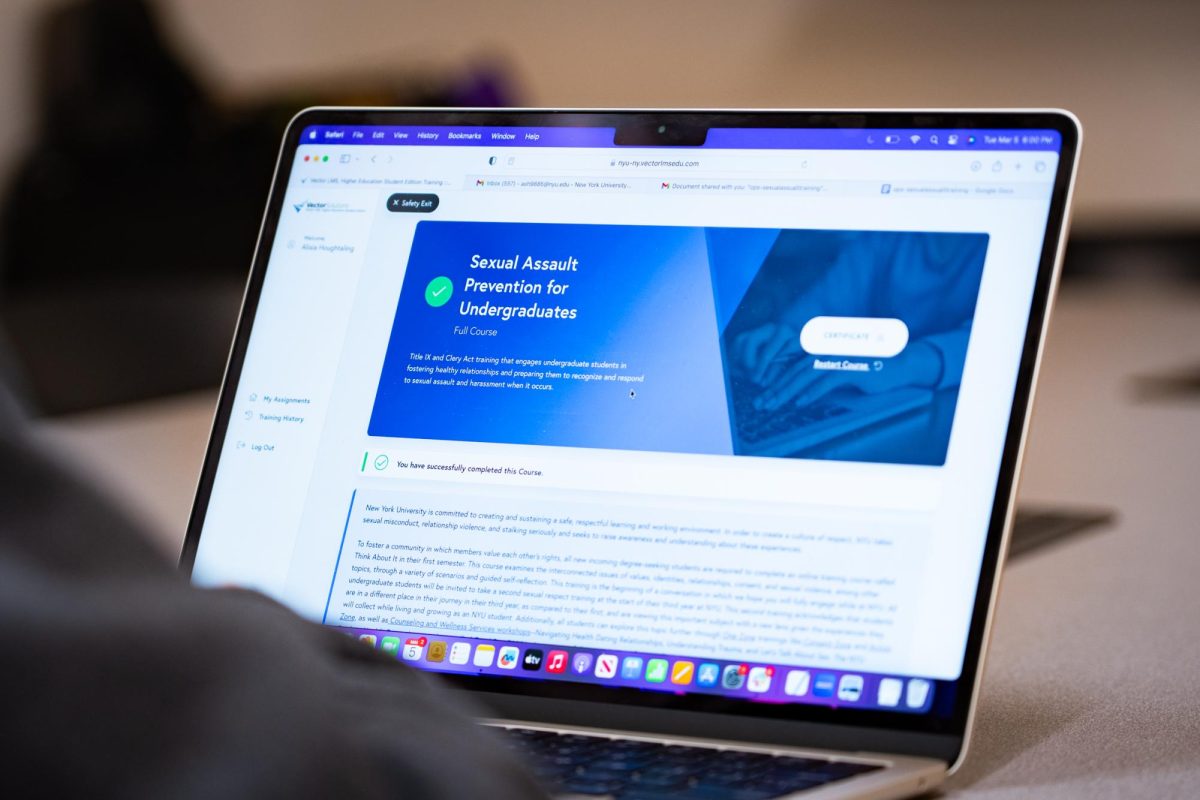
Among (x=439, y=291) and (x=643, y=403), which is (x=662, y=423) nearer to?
(x=643, y=403)

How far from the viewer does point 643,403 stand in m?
0.60

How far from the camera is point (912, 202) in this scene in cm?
59

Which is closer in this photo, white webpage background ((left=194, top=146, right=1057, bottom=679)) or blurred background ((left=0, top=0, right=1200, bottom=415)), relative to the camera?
white webpage background ((left=194, top=146, right=1057, bottom=679))

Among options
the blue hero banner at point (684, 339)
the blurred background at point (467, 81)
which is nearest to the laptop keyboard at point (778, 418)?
the blue hero banner at point (684, 339)

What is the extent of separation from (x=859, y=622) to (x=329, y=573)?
0.81 ft

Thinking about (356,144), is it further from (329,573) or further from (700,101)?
(700,101)

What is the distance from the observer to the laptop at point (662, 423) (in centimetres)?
54

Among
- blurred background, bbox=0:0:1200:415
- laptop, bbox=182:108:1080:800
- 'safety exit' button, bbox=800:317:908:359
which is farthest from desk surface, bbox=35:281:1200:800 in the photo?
blurred background, bbox=0:0:1200:415

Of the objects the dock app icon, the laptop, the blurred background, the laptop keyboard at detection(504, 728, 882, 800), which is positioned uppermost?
the blurred background

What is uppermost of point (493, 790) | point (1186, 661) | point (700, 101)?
point (700, 101)

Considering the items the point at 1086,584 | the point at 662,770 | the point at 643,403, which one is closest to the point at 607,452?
the point at 643,403

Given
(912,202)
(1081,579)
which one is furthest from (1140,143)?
(912,202)

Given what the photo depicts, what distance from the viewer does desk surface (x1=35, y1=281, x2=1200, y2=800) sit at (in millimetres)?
528

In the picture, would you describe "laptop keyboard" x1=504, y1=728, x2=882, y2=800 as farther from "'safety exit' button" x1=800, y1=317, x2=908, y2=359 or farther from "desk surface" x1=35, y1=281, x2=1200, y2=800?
"'safety exit' button" x1=800, y1=317, x2=908, y2=359
